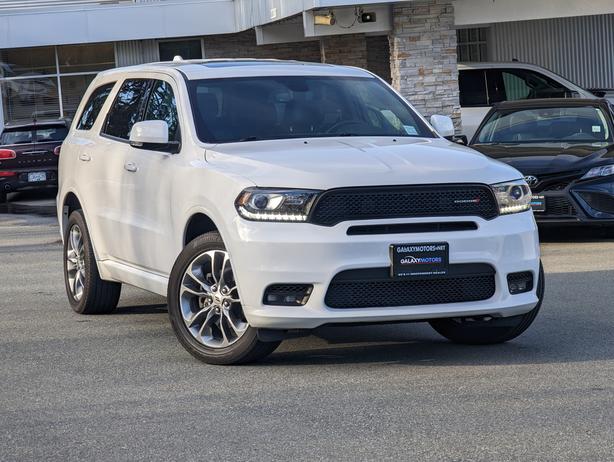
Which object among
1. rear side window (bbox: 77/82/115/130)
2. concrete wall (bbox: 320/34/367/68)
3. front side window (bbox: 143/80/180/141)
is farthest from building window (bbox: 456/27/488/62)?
front side window (bbox: 143/80/180/141)

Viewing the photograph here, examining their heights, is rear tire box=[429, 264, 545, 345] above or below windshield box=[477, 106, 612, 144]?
below

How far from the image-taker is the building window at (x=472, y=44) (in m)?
30.1

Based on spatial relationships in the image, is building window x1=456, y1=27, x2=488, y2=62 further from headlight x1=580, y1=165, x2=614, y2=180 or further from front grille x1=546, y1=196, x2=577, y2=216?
front grille x1=546, y1=196, x2=577, y2=216

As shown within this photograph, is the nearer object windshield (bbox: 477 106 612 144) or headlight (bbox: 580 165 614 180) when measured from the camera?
headlight (bbox: 580 165 614 180)

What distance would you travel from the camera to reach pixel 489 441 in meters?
5.64

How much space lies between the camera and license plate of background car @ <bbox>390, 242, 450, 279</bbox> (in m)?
6.92

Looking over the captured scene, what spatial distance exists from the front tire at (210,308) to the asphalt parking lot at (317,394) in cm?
13

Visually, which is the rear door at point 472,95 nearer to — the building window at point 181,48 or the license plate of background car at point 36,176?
the license plate of background car at point 36,176

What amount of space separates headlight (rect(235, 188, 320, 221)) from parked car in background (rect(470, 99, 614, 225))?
249 inches

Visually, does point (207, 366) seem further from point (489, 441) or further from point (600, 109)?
point (600, 109)

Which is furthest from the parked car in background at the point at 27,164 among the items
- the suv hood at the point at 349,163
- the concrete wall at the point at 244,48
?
the suv hood at the point at 349,163

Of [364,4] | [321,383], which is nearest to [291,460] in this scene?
[321,383]

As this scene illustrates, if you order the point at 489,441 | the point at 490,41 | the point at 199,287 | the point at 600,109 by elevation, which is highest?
the point at 490,41

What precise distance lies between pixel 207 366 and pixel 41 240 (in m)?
9.46
